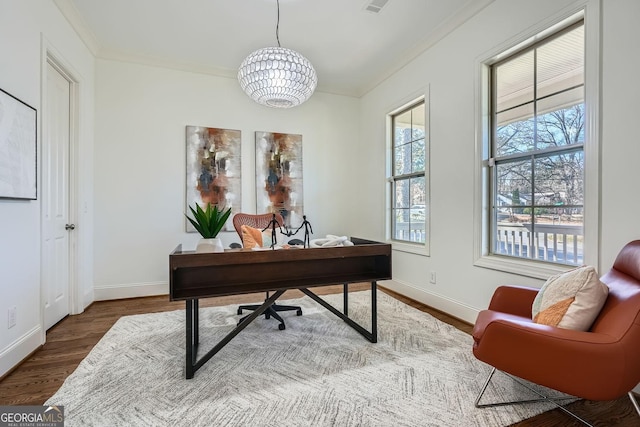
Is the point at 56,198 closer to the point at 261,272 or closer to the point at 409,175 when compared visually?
the point at 261,272

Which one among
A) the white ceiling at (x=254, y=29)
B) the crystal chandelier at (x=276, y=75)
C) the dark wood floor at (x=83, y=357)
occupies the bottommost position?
the dark wood floor at (x=83, y=357)

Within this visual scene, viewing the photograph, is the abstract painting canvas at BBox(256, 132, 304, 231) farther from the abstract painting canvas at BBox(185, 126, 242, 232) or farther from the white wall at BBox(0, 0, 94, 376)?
the white wall at BBox(0, 0, 94, 376)

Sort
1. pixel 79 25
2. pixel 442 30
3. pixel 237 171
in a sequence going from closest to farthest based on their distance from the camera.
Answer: pixel 79 25 → pixel 442 30 → pixel 237 171

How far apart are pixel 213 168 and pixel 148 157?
0.75 meters

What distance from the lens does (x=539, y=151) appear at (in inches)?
90.9

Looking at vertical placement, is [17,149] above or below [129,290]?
above

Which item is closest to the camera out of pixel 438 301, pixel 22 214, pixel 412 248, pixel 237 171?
pixel 22 214

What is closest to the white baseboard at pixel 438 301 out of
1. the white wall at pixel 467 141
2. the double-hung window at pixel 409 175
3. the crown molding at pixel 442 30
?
the white wall at pixel 467 141

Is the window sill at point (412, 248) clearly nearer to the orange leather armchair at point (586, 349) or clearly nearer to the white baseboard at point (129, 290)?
the orange leather armchair at point (586, 349)

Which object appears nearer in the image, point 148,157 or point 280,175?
point 148,157

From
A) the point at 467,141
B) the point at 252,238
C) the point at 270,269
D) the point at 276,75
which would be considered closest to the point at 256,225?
the point at 252,238

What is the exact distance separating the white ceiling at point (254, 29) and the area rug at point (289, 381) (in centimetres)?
287

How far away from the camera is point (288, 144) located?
4281mm

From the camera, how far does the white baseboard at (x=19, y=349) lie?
6.16 ft
